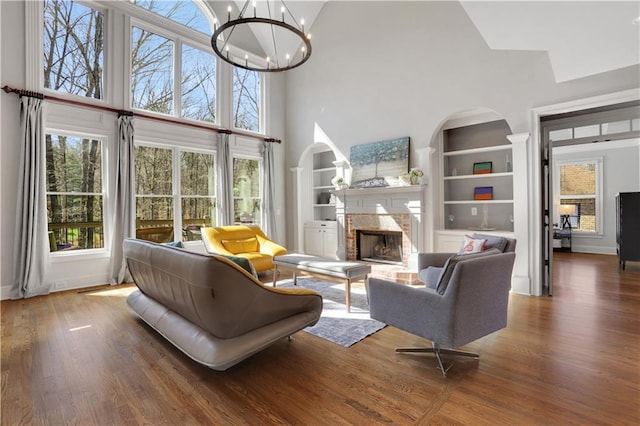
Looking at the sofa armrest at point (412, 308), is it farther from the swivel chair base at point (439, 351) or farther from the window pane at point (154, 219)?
the window pane at point (154, 219)

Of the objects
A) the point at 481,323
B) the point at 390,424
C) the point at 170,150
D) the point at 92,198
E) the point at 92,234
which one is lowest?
the point at 390,424

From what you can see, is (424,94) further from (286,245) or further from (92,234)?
(92,234)

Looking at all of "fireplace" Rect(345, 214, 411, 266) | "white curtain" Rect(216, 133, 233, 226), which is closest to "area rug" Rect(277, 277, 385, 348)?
"fireplace" Rect(345, 214, 411, 266)

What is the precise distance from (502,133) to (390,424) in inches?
202

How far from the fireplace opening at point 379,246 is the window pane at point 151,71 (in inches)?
174

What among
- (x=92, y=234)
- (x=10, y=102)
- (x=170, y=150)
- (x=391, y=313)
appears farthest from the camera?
(x=170, y=150)

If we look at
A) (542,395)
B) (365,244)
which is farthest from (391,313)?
(365,244)

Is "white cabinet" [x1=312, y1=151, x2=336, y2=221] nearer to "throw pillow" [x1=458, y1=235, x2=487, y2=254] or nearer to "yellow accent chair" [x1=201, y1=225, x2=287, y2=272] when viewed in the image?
"yellow accent chair" [x1=201, y1=225, x2=287, y2=272]

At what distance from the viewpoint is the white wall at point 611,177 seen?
7.23 metres

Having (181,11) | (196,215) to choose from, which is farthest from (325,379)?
(181,11)

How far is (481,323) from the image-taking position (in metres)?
2.36

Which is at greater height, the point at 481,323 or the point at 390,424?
the point at 481,323

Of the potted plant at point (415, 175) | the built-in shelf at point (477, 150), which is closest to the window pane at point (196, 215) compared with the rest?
the potted plant at point (415, 175)

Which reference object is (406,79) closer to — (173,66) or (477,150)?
(477,150)
